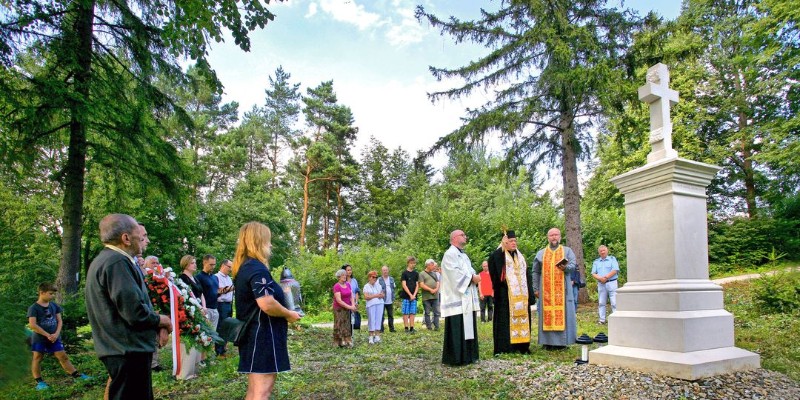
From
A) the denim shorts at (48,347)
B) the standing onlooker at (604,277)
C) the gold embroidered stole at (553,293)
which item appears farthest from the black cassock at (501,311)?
the denim shorts at (48,347)

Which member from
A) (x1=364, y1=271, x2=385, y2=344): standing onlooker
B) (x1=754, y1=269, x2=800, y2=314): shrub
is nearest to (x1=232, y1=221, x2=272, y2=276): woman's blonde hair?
(x1=364, y1=271, x2=385, y2=344): standing onlooker

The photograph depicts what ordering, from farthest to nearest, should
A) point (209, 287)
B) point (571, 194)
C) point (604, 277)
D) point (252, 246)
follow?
1. point (571, 194)
2. point (604, 277)
3. point (209, 287)
4. point (252, 246)

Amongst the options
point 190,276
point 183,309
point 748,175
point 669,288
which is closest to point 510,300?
point 669,288

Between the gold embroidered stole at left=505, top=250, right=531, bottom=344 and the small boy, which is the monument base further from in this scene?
the small boy

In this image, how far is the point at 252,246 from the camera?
369cm

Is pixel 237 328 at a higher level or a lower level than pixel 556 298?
higher

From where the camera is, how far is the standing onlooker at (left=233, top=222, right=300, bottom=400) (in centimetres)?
353

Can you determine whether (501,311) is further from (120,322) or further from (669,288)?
(120,322)

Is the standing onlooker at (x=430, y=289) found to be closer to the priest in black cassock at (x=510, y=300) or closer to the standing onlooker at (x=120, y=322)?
the priest in black cassock at (x=510, y=300)

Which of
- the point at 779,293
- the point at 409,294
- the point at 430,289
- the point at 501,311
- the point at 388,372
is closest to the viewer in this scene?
the point at 388,372

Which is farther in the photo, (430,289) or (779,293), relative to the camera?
(430,289)

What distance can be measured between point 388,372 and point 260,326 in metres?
3.33

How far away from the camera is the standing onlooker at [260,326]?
11.6ft

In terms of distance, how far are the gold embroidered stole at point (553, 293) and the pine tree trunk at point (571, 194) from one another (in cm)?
668
